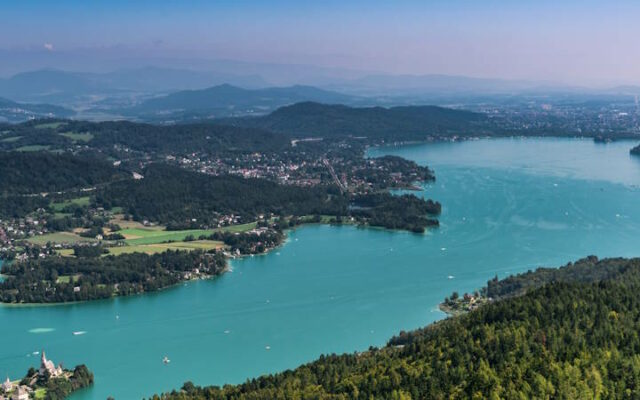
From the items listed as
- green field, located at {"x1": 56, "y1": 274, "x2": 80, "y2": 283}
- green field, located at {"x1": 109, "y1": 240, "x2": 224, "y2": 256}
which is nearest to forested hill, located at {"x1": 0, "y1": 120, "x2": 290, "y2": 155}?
green field, located at {"x1": 109, "y1": 240, "x2": 224, "y2": 256}

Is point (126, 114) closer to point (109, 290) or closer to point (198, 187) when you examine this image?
point (198, 187)

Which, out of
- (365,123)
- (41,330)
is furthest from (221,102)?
(41,330)

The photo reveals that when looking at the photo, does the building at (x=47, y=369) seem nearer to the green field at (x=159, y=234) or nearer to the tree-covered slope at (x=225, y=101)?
the green field at (x=159, y=234)

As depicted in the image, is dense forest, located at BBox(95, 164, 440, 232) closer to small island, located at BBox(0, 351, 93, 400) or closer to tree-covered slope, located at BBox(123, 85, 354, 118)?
small island, located at BBox(0, 351, 93, 400)

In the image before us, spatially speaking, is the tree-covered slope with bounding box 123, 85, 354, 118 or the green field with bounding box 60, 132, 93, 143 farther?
the tree-covered slope with bounding box 123, 85, 354, 118

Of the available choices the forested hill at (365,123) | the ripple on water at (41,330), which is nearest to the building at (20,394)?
the ripple on water at (41,330)

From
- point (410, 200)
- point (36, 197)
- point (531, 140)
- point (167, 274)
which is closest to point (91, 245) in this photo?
point (167, 274)
